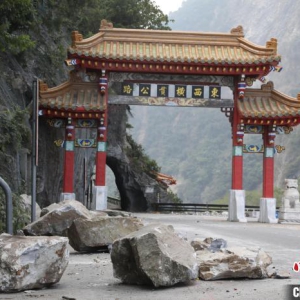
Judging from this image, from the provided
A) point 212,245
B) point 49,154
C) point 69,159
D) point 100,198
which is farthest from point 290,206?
point 212,245

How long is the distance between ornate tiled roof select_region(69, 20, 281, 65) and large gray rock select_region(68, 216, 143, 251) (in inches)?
459

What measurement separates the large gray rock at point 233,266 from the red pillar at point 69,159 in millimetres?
13935

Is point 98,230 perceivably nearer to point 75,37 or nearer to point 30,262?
point 30,262

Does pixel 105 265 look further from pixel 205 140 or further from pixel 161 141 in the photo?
pixel 161 141

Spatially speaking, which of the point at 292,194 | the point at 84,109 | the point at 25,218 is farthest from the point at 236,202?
the point at 25,218

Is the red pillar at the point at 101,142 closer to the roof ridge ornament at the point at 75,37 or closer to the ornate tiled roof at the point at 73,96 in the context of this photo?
the ornate tiled roof at the point at 73,96

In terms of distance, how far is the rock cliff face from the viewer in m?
16.7

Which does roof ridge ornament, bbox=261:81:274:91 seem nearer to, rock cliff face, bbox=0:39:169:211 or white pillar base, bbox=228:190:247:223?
white pillar base, bbox=228:190:247:223

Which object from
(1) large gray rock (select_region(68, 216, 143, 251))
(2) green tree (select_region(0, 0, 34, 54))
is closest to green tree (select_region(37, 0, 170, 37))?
(2) green tree (select_region(0, 0, 34, 54))

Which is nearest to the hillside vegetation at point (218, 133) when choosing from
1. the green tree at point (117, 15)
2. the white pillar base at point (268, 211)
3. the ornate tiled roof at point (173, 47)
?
the green tree at point (117, 15)

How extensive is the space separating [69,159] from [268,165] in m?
7.04

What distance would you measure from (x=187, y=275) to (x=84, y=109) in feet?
47.4

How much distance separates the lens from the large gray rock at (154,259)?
6441 millimetres

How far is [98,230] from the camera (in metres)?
9.22
